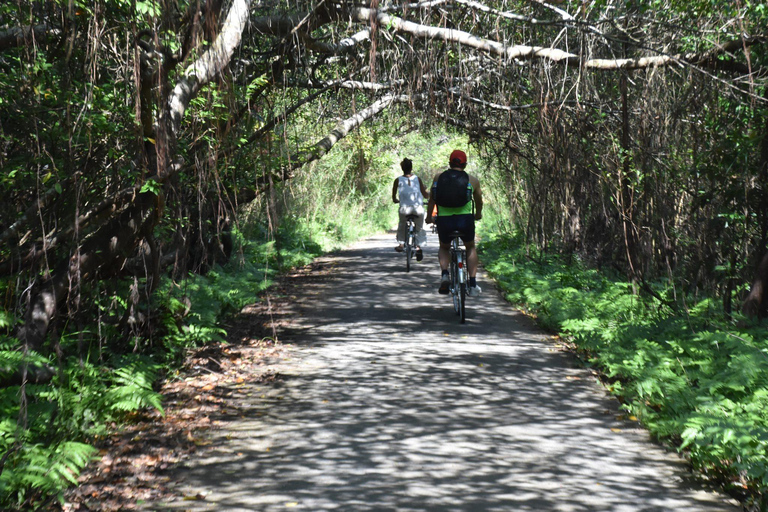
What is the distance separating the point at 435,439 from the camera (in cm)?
548

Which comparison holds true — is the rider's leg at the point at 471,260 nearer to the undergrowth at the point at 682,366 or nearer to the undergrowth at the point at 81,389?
the undergrowth at the point at 682,366

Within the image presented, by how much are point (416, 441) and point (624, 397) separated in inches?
82.3

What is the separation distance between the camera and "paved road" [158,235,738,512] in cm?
443

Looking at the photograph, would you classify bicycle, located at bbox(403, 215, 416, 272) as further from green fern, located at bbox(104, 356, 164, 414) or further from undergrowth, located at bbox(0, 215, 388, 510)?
green fern, located at bbox(104, 356, 164, 414)

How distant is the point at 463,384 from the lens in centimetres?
707

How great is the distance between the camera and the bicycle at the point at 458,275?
1029cm

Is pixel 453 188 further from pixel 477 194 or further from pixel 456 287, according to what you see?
pixel 456 287

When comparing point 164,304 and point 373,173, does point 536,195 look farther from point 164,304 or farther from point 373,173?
point 373,173

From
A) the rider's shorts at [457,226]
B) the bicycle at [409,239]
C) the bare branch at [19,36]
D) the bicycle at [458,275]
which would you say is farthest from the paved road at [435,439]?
the bicycle at [409,239]

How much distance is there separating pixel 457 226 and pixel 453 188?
54cm

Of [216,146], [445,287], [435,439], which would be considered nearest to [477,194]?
[445,287]

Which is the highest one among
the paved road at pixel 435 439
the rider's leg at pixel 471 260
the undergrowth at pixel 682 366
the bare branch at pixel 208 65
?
the bare branch at pixel 208 65

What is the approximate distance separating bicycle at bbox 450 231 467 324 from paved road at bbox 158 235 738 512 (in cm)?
87

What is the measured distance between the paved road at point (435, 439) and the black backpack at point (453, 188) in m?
2.10
